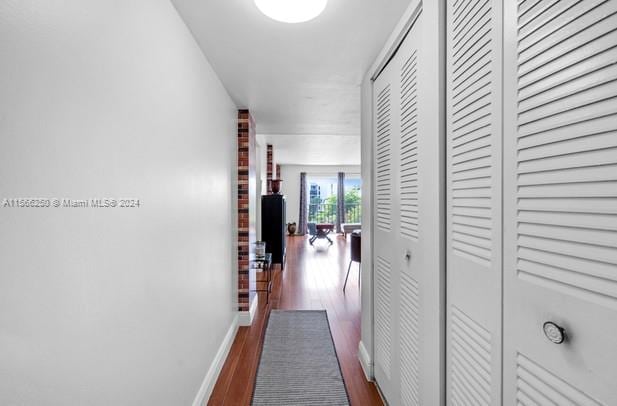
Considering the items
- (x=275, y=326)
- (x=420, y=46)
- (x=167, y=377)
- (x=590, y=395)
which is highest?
(x=420, y=46)

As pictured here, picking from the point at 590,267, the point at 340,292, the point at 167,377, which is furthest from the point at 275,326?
the point at 590,267

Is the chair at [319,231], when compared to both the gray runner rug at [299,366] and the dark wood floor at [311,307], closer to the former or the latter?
the dark wood floor at [311,307]

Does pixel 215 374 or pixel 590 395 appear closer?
pixel 590 395

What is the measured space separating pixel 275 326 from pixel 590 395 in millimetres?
2885

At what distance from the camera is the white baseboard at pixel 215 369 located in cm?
188

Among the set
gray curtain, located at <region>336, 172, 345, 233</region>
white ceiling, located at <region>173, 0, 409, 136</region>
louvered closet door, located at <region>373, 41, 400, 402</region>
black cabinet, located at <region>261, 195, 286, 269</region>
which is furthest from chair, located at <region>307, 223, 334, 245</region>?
louvered closet door, located at <region>373, 41, 400, 402</region>

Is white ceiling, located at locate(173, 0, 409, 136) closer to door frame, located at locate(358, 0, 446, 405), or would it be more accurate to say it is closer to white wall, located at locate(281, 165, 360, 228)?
door frame, located at locate(358, 0, 446, 405)

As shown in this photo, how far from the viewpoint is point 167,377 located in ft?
4.60

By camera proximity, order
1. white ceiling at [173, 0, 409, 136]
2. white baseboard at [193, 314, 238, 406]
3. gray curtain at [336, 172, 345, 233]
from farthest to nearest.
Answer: gray curtain at [336, 172, 345, 233] → white baseboard at [193, 314, 238, 406] → white ceiling at [173, 0, 409, 136]

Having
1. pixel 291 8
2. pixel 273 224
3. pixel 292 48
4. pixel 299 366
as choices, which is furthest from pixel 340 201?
pixel 291 8

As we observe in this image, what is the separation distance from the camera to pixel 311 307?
378 cm

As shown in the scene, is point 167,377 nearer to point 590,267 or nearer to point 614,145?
point 590,267

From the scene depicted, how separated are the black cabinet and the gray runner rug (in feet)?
7.51

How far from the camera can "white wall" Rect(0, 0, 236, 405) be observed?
64 cm
